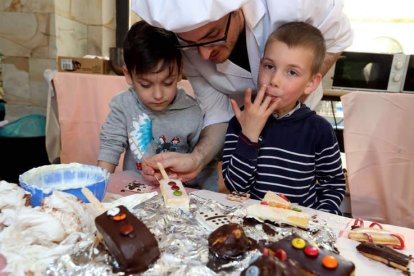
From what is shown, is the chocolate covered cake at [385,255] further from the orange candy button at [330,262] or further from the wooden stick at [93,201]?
the wooden stick at [93,201]

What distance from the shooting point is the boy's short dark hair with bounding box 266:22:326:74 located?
1000 millimetres

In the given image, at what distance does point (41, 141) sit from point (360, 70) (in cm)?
269

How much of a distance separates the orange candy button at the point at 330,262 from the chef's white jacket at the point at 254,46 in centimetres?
76

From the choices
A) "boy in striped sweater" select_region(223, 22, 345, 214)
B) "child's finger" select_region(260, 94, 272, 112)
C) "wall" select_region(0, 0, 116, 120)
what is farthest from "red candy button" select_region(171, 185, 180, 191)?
"wall" select_region(0, 0, 116, 120)

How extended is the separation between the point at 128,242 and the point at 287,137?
710mm

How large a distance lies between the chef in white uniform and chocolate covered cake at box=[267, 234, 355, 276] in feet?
1.78

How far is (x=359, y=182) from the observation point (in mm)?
1960

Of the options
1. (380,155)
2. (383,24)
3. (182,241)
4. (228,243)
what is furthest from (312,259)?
(383,24)

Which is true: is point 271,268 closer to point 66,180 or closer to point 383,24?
point 66,180

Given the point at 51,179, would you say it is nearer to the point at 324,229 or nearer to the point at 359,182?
the point at 324,229

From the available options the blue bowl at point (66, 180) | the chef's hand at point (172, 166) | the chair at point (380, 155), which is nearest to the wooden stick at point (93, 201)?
the blue bowl at point (66, 180)

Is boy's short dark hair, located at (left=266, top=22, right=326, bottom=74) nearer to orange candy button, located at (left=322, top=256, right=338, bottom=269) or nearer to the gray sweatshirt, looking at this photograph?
the gray sweatshirt

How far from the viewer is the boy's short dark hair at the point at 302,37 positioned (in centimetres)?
100

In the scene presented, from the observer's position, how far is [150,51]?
3.64 ft
